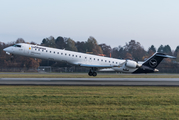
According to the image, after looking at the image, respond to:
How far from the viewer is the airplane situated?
36.8 m

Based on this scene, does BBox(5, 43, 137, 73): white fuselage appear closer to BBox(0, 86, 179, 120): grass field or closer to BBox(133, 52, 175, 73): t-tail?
BBox(133, 52, 175, 73): t-tail

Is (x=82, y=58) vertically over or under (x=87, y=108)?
over

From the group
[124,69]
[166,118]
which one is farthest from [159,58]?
[166,118]

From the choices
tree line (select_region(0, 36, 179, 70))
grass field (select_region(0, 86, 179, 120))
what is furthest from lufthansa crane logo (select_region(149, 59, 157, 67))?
tree line (select_region(0, 36, 179, 70))

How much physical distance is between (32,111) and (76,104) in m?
2.81

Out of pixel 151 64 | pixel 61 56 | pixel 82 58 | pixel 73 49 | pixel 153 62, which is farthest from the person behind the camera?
pixel 73 49

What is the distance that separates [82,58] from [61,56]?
3.75m

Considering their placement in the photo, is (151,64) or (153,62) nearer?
(153,62)

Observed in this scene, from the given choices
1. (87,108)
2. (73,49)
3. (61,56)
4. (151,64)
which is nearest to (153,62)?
(151,64)

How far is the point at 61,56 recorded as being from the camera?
37438 mm

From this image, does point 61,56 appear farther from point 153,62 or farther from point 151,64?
point 153,62

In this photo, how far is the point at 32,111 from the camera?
1130cm

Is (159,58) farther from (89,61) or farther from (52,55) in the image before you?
(52,55)

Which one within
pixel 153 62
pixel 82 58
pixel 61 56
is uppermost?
pixel 61 56
